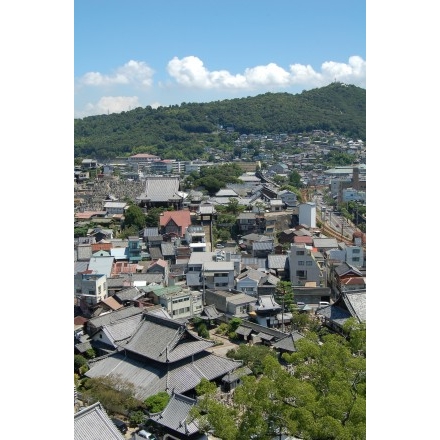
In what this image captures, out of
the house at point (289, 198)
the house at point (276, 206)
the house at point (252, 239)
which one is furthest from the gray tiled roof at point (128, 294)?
the house at point (289, 198)

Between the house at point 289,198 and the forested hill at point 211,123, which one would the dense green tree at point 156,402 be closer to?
the house at point 289,198

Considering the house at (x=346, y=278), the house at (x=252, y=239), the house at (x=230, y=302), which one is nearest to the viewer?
the house at (x=230, y=302)

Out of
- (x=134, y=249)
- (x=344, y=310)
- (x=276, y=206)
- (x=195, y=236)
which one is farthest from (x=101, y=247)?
(x=276, y=206)

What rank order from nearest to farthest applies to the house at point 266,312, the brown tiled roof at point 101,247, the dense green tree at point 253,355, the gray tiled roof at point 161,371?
the gray tiled roof at point 161,371, the dense green tree at point 253,355, the house at point 266,312, the brown tiled roof at point 101,247

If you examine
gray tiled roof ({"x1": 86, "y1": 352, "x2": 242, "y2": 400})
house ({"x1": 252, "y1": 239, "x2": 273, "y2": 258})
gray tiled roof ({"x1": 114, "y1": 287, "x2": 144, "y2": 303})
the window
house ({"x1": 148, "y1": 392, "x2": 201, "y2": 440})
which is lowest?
house ({"x1": 148, "y1": 392, "x2": 201, "y2": 440})

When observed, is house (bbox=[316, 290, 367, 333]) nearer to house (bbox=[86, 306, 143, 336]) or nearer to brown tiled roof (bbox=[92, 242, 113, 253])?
house (bbox=[86, 306, 143, 336])

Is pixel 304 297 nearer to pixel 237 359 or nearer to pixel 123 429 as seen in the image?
pixel 237 359

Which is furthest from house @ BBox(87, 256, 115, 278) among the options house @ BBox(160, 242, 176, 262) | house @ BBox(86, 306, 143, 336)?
house @ BBox(86, 306, 143, 336)
